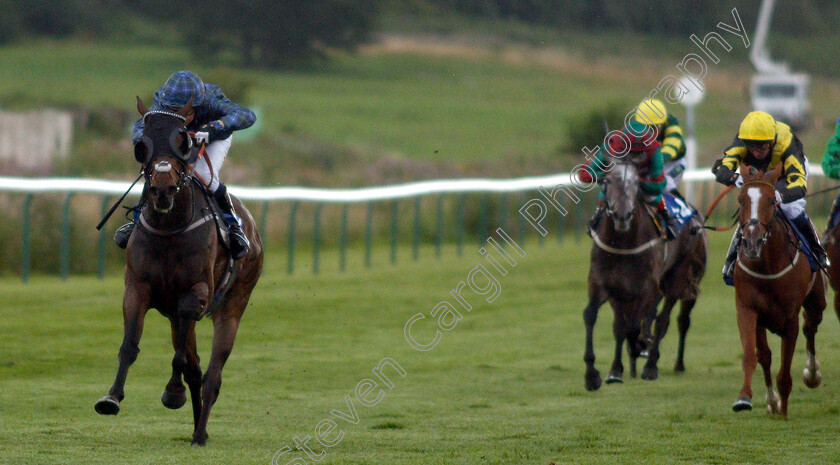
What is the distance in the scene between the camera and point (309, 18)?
145ft

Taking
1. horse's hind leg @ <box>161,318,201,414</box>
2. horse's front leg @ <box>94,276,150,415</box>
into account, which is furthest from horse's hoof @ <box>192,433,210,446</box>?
horse's front leg @ <box>94,276,150,415</box>

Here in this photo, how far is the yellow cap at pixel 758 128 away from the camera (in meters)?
7.53

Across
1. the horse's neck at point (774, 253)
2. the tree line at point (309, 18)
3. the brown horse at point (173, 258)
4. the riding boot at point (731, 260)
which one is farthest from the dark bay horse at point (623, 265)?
the tree line at point (309, 18)

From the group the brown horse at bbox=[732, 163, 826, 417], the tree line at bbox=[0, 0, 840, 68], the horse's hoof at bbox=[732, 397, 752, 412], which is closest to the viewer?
the horse's hoof at bbox=[732, 397, 752, 412]

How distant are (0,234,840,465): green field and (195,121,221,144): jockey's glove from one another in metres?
1.54

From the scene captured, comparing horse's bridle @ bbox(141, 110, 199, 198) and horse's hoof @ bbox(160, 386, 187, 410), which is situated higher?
horse's bridle @ bbox(141, 110, 199, 198)

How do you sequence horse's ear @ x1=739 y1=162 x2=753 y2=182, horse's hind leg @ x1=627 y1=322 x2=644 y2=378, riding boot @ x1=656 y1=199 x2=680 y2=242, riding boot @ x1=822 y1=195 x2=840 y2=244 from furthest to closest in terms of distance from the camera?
1. riding boot @ x1=656 y1=199 x2=680 y2=242
2. horse's hind leg @ x1=627 y1=322 x2=644 y2=378
3. riding boot @ x1=822 y1=195 x2=840 y2=244
4. horse's ear @ x1=739 y1=162 x2=753 y2=182

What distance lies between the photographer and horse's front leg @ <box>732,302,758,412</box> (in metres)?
7.19

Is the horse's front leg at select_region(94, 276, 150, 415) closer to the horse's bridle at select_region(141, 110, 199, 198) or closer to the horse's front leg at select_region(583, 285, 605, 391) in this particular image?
the horse's bridle at select_region(141, 110, 199, 198)

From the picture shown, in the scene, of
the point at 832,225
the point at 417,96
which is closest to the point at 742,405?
the point at 832,225

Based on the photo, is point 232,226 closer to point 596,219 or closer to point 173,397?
point 173,397

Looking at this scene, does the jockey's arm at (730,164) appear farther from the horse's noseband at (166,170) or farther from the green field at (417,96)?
the green field at (417,96)

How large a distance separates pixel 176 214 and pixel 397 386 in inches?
131

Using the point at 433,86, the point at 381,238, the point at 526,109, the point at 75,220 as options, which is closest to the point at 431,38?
the point at 433,86
